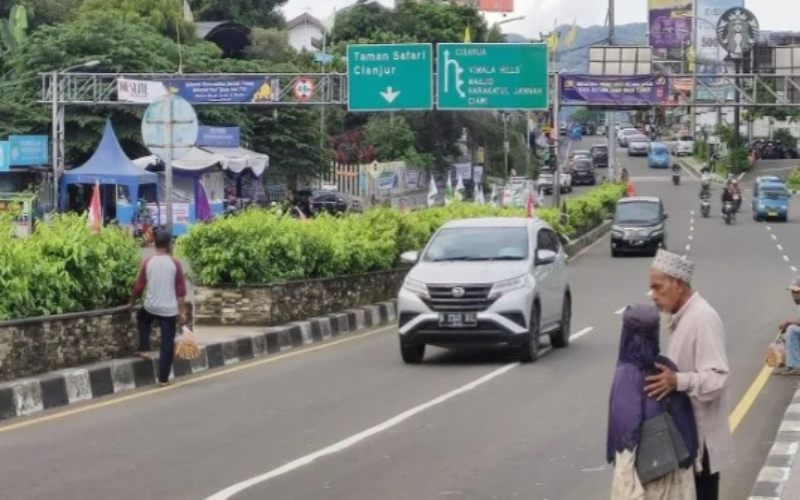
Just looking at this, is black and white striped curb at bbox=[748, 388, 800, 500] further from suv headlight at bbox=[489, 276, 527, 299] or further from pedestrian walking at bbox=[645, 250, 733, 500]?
suv headlight at bbox=[489, 276, 527, 299]

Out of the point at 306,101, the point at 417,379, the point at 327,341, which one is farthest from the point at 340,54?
the point at 417,379

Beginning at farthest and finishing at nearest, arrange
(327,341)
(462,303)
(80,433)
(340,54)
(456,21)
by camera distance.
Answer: (456,21)
(340,54)
(327,341)
(462,303)
(80,433)

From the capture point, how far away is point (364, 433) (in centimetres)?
1236

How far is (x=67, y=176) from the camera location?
45.2m

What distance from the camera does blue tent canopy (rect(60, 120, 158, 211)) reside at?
45.1 metres

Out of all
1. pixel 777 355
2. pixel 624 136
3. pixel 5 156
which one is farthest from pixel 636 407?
pixel 624 136

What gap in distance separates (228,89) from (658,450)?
40.2 m

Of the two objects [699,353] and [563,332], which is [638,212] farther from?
[699,353]

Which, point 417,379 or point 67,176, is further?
point 67,176

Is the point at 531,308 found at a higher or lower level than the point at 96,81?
lower

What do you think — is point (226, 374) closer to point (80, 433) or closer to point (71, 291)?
point (71, 291)

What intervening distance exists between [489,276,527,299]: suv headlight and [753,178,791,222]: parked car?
47.7 meters

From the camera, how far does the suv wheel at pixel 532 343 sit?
1785 cm

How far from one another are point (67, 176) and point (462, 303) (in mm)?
29817
